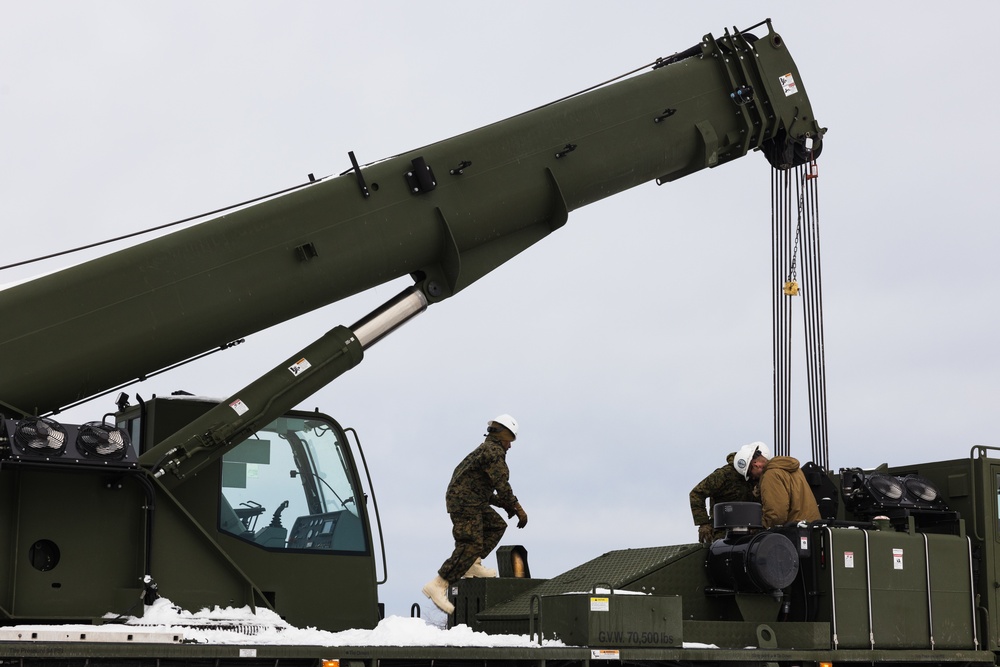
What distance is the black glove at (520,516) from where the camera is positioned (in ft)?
35.3

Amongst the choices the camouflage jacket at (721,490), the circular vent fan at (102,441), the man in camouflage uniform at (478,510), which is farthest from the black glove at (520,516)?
the circular vent fan at (102,441)

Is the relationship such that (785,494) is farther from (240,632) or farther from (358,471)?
(240,632)

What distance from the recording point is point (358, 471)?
29.2ft

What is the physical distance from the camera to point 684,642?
9.21m

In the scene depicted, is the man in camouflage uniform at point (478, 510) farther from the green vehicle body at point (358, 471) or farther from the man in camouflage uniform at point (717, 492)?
the man in camouflage uniform at point (717, 492)

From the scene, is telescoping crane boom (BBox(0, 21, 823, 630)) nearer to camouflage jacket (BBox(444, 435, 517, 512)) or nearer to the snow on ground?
the snow on ground

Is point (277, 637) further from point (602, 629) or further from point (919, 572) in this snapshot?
point (919, 572)

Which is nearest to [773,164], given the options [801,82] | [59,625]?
[801,82]

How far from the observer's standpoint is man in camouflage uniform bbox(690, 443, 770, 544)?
435 inches

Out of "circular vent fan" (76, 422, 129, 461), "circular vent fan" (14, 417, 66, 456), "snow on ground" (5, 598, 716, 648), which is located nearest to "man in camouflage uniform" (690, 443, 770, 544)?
"snow on ground" (5, 598, 716, 648)

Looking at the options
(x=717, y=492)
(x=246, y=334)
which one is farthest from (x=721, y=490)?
(x=246, y=334)

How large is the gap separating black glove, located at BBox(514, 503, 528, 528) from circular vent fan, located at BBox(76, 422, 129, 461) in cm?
391

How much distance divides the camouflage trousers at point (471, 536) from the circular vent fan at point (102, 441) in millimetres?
3598

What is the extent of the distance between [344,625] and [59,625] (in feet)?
6.48
